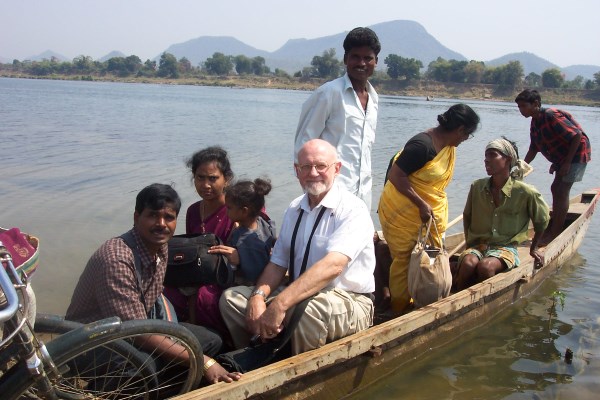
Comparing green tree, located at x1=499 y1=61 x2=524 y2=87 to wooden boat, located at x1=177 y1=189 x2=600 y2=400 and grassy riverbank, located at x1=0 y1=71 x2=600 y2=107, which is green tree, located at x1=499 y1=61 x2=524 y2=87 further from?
wooden boat, located at x1=177 y1=189 x2=600 y2=400

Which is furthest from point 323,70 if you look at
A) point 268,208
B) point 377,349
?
point 377,349

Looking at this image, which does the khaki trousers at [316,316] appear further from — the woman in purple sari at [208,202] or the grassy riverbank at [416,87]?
the grassy riverbank at [416,87]

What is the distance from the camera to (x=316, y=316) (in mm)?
3232

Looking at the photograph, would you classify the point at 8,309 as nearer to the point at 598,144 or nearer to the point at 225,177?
the point at 225,177

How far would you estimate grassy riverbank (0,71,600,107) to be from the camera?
2726 inches

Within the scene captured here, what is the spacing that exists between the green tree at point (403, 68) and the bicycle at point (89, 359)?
289 ft

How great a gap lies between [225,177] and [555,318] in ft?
12.4

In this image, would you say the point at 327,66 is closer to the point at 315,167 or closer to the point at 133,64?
A: the point at 133,64

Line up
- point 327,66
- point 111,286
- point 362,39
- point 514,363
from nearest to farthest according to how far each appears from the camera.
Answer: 1. point 111,286
2. point 362,39
3. point 514,363
4. point 327,66

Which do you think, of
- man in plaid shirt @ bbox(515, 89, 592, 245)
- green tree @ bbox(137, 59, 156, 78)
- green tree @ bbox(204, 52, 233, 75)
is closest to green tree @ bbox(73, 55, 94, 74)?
green tree @ bbox(137, 59, 156, 78)

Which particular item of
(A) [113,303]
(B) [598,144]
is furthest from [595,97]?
(A) [113,303]

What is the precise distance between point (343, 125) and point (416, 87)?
7970cm

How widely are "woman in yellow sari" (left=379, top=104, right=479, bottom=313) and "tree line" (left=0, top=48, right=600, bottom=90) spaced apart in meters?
77.5

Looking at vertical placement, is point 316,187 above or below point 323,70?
below
